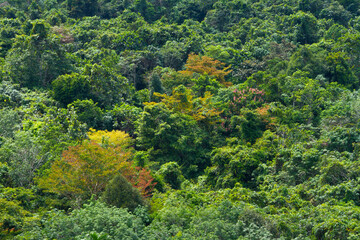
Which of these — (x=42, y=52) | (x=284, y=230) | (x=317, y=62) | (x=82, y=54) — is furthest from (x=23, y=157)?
(x=317, y=62)

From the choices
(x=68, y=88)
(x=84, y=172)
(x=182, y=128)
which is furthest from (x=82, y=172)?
(x=68, y=88)

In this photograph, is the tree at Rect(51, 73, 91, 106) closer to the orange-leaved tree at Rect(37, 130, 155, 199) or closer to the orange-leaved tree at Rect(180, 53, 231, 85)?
the orange-leaved tree at Rect(180, 53, 231, 85)

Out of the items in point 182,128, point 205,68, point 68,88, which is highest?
point 205,68

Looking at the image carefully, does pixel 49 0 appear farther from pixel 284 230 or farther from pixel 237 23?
pixel 284 230

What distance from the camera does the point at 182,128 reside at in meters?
21.3

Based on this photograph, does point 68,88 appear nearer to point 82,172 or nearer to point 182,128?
point 182,128

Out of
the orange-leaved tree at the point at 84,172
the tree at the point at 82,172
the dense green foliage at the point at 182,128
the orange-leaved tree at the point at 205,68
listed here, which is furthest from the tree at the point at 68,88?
the tree at the point at 82,172

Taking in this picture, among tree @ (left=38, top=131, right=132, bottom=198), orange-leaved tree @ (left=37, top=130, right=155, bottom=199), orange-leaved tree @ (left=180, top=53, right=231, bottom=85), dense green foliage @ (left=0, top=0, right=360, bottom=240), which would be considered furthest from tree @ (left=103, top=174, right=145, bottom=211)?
orange-leaved tree @ (left=180, top=53, right=231, bottom=85)

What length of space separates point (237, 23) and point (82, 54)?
1729 centimetres

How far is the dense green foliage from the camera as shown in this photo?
12.6 metres

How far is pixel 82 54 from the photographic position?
32906mm

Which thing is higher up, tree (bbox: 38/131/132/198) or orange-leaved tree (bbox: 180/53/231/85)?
orange-leaved tree (bbox: 180/53/231/85)

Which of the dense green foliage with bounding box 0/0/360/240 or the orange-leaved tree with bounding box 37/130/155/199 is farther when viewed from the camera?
the orange-leaved tree with bounding box 37/130/155/199

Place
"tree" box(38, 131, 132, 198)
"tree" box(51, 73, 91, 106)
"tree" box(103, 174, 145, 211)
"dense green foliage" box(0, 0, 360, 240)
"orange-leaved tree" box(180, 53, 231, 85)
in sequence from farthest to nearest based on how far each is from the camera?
"orange-leaved tree" box(180, 53, 231, 85) → "tree" box(51, 73, 91, 106) → "tree" box(38, 131, 132, 198) → "tree" box(103, 174, 145, 211) → "dense green foliage" box(0, 0, 360, 240)
